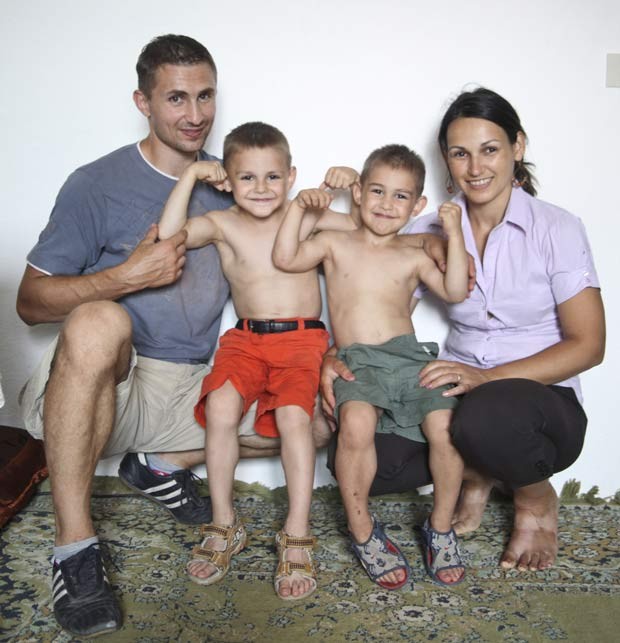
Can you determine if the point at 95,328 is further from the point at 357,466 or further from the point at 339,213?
the point at 339,213

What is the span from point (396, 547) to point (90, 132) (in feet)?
5.30

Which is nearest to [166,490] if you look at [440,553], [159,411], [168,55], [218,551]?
[159,411]

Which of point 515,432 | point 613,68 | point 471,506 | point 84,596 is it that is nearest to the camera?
point 84,596

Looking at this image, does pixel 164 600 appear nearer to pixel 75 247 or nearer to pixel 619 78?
pixel 75 247


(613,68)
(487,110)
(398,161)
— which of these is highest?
(613,68)

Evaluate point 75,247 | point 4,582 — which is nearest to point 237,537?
point 4,582

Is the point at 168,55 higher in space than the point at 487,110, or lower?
higher

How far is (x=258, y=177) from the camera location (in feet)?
6.95

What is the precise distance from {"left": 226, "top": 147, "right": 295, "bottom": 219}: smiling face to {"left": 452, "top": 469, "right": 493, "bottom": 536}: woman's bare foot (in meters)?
1.01

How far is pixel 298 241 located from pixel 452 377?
59 centimetres

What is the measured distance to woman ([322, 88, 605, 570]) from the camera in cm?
190

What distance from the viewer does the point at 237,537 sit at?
6.61 feet

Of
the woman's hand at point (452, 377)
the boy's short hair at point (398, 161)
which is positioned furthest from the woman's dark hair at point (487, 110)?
the woman's hand at point (452, 377)

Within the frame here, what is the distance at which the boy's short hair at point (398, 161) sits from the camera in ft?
6.97
